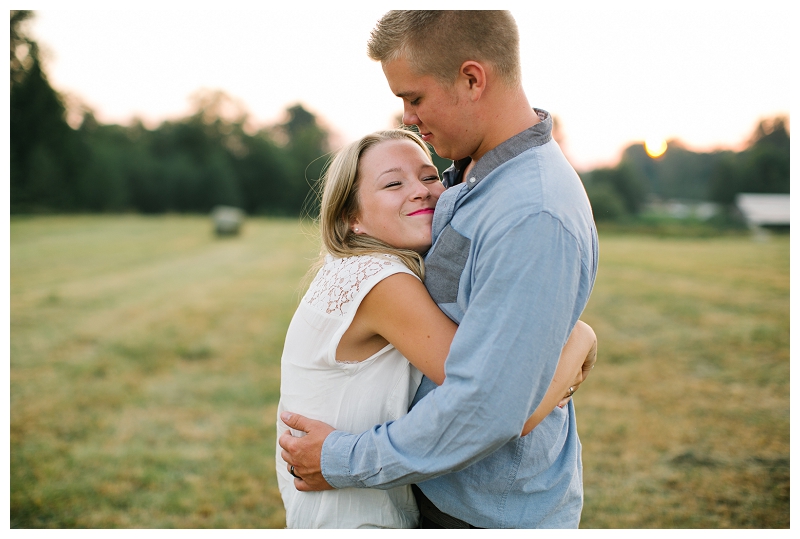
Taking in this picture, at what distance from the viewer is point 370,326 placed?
1.52 meters

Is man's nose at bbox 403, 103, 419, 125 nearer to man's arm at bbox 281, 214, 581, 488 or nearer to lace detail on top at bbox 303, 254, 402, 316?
lace detail on top at bbox 303, 254, 402, 316

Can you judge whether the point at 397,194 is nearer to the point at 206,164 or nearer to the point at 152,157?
the point at 152,157

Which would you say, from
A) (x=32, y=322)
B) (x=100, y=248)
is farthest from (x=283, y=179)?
(x=32, y=322)

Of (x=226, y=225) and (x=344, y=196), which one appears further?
(x=226, y=225)

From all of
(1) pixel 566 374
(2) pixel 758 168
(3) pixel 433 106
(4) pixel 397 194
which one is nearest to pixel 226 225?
(2) pixel 758 168

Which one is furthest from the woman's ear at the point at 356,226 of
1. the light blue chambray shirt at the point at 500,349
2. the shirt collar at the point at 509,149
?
the shirt collar at the point at 509,149

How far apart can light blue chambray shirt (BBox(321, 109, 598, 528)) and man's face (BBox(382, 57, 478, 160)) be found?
0.13m

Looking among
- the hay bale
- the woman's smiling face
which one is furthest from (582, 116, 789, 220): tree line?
the woman's smiling face

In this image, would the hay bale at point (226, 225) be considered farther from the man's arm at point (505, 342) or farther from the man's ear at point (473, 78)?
the man's arm at point (505, 342)

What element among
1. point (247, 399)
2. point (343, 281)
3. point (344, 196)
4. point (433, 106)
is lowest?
point (247, 399)

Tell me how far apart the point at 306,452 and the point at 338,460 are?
14 centimetres

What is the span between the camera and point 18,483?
417cm

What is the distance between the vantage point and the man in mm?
1221

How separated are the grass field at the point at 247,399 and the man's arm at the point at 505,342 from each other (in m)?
1.43
